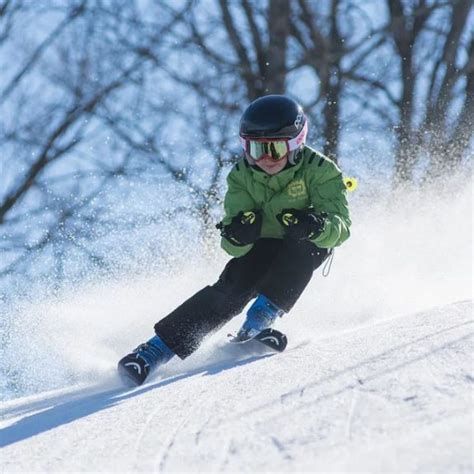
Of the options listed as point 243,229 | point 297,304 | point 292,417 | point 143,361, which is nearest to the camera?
point 292,417

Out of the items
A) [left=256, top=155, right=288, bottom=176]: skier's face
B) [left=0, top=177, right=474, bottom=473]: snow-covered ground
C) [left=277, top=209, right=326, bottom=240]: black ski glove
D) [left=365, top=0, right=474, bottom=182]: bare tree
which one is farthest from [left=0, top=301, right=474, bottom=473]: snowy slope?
[left=365, top=0, right=474, bottom=182]: bare tree

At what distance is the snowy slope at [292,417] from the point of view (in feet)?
7.21

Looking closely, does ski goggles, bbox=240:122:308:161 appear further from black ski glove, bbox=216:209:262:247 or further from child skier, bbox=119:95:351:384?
black ski glove, bbox=216:209:262:247

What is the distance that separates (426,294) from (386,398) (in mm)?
3545

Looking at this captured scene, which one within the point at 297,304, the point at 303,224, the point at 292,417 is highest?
the point at 297,304

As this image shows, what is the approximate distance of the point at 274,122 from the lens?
4309 mm

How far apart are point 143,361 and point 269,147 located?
124 cm

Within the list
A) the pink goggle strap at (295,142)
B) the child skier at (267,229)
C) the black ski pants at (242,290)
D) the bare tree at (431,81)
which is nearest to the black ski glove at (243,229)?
the child skier at (267,229)

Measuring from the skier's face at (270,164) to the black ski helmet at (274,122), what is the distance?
4cm

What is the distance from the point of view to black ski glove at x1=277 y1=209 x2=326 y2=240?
13.4 ft

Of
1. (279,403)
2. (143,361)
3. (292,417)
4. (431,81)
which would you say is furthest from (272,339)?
(431,81)

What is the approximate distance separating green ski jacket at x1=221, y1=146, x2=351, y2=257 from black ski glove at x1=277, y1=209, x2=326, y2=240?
0.19 meters

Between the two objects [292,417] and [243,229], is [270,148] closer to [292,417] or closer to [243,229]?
[243,229]

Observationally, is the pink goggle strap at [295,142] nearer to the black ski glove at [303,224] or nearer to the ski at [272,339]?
the black ski glove at [303,224]
